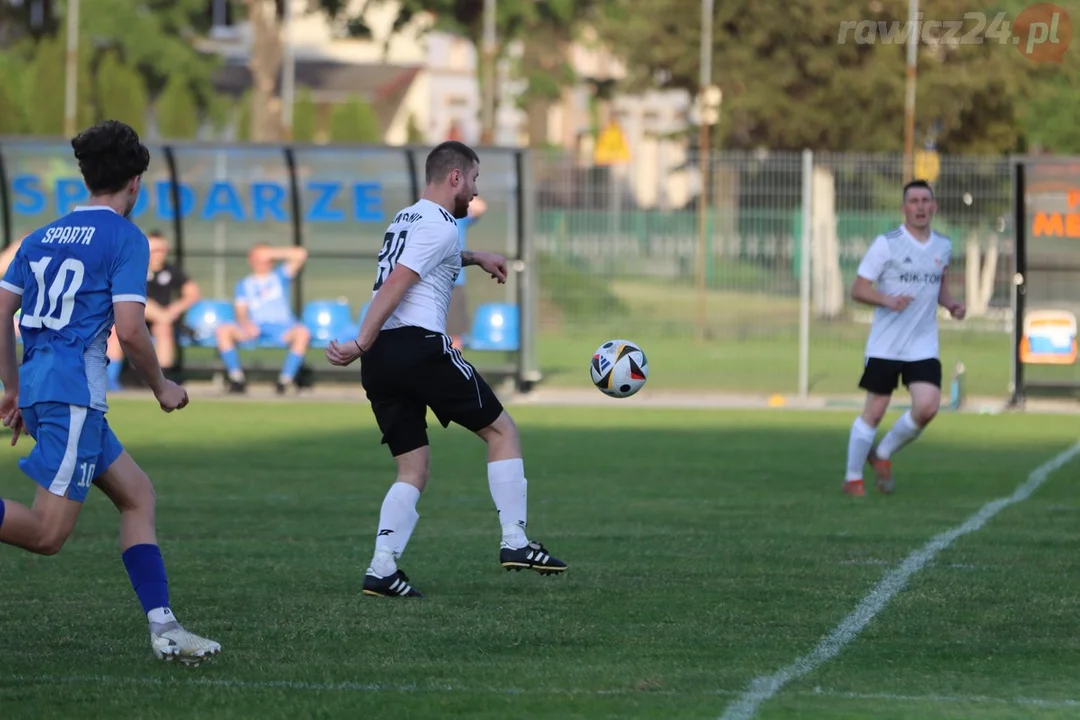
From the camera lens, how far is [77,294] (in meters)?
6.05

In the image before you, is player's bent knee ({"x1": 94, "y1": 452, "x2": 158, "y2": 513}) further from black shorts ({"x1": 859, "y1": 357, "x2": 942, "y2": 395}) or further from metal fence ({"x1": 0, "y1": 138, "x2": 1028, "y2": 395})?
metal fence ({"x1": 0, "y1": 138, "x2": 1028, "y2": 395})

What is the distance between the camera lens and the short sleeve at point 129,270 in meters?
6.02

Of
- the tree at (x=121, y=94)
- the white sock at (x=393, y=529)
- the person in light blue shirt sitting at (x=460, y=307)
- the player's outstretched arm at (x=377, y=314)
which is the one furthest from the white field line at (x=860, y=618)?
the tree at (x=121, y=94)

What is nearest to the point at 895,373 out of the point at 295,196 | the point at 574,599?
the point at 574,599

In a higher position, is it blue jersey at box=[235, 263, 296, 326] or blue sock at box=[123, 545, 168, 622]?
blue jersey at box=[235, 263, 296, 326]

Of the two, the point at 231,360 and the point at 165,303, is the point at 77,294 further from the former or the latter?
the point at 165,303

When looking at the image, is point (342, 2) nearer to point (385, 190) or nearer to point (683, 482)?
point (385, 190)

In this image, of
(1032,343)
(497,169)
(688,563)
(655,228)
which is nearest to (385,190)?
(497,169)

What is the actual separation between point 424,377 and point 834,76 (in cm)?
2987

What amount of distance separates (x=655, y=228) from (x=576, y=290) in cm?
201

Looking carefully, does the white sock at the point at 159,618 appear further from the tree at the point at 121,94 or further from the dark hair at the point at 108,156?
the tree at the point at 121,94

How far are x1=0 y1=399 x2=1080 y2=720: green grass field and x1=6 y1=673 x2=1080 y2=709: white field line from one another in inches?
0.6

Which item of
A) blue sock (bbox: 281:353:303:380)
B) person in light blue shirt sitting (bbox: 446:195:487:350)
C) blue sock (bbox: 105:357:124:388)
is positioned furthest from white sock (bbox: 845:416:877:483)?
blue sock (bbox: 105:357:124:388)

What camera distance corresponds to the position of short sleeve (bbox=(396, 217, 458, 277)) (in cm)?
762
